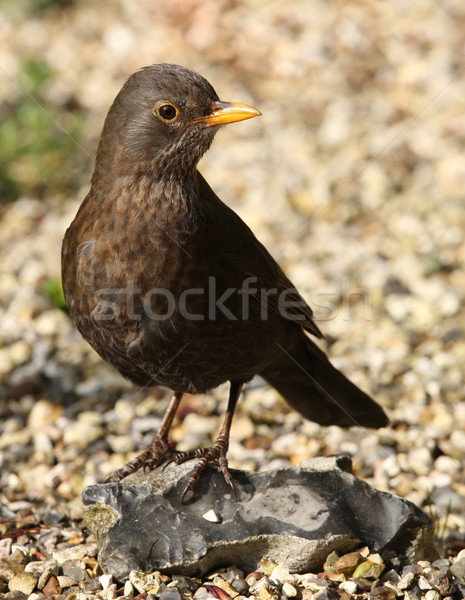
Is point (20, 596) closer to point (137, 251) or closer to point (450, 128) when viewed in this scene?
point (137, 251)

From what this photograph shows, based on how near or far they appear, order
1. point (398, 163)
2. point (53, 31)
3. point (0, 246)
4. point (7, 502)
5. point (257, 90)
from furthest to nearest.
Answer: point (53, 31)
point (257, 90)
point (398, 163)
point (0, 246)
point (7, 502)

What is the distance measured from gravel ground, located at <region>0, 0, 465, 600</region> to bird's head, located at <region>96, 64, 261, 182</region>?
1.84m

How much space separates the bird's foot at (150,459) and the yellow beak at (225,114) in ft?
5.51

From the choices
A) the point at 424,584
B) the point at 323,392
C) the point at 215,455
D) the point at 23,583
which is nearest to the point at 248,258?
the point at 215,455

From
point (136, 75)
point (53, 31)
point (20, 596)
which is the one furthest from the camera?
point (53, 31)

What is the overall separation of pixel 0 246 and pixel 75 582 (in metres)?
3.87

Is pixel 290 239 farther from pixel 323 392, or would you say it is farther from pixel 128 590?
pixel 128 590

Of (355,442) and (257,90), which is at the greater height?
(257,90)

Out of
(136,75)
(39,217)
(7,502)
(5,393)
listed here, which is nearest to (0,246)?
(39,217)

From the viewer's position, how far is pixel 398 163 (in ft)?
25.8

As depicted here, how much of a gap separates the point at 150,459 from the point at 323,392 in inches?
44.4

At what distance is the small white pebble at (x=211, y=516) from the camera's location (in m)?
3.81

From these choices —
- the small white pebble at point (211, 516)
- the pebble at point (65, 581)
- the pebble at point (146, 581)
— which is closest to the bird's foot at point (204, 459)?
the small white pebble at point (211, 516)

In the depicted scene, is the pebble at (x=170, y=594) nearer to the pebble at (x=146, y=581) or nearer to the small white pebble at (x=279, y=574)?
the pebble at (x=146, y=581)
